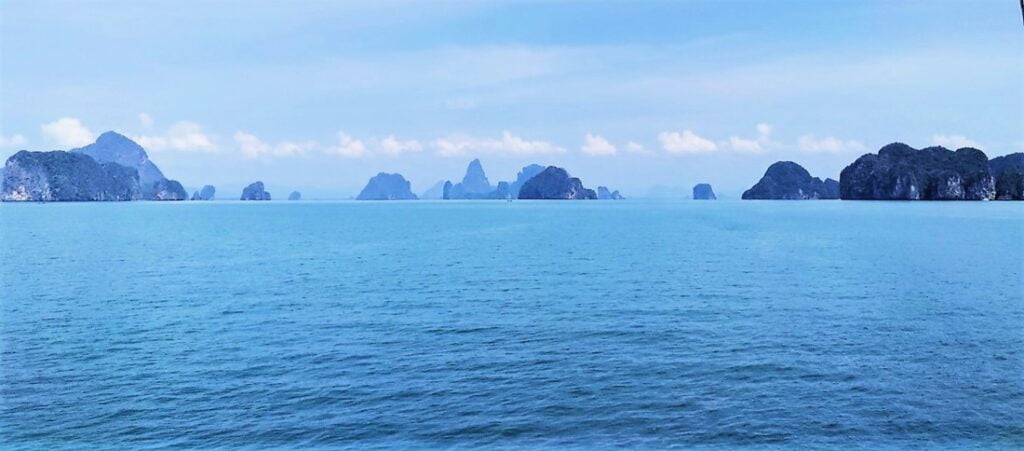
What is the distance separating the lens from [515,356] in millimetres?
32000

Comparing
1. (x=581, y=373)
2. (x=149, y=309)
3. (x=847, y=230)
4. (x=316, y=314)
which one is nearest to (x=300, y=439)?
(x=581, y=373)

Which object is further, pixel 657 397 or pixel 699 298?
pixel 699 298

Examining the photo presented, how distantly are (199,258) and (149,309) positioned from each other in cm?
3460

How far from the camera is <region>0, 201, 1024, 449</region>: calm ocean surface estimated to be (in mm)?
23766

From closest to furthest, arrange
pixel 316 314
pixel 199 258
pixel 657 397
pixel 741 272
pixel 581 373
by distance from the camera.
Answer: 1. pixel 657 397
2. pixel 581 373
3. pixel 316 314
4. pixel 741 272
5. pixel 199 258

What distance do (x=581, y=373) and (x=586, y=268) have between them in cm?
3614

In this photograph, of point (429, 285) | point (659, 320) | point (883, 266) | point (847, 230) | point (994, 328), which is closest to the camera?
point (994, 328)

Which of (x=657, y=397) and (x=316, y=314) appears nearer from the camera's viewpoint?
(x=657, y=397)

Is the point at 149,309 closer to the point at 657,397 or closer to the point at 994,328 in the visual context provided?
the point at 657,397

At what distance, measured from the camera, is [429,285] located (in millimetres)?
53844

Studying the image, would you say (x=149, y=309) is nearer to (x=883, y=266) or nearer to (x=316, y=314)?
(x=316, y=314)

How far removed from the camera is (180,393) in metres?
27.3

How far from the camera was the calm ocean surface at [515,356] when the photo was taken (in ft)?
78.0

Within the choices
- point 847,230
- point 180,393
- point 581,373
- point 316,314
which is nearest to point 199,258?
point 316,314
